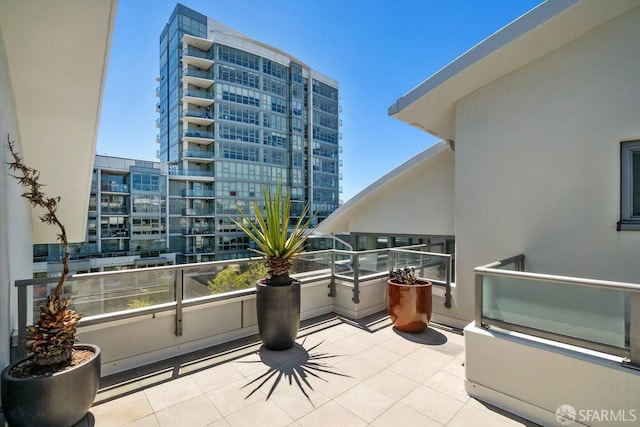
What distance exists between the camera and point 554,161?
364cm

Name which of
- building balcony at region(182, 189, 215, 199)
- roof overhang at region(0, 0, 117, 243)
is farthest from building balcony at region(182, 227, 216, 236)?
roof overhang at region(0, 0, 117, 243)

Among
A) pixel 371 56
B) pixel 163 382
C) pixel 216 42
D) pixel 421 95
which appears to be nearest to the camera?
pixel 163 382

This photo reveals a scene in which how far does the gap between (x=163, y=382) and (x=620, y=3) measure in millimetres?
6390

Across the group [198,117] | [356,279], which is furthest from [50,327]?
[198,117]

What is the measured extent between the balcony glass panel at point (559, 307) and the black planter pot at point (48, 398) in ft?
11.8

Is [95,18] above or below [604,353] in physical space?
above

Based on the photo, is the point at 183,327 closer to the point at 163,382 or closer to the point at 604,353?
the point at 163,382

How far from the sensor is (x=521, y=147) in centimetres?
390

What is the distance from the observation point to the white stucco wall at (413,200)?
6.55 metres

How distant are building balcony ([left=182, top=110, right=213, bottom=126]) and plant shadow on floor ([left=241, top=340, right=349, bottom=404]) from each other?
31526 millimetres

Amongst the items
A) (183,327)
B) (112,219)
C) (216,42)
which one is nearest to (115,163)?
(112,219)

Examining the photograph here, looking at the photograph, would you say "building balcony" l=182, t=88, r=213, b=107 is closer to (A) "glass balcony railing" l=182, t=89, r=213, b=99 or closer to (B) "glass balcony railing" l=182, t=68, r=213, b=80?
(A) "glass balcony railing" l=182, t=89, r=213, b=99

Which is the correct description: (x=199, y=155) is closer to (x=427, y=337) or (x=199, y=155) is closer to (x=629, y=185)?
(x=427, y=337)

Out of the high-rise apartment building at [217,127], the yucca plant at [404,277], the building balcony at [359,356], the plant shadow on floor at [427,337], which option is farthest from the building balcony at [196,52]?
the plant shadow on floor at [427,337]
